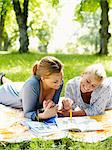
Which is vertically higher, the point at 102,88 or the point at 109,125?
the point at 102,88

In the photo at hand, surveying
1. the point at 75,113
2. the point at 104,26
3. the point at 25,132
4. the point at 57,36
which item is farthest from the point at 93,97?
the point at 57,36

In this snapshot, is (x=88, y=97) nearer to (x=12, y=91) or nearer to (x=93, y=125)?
(x=93, y=125)

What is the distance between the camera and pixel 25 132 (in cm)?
454

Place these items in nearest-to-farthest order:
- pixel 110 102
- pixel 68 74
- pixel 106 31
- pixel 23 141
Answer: pixel 23 141 < pixel 110 102 < pixel 68 74 < pixel 106 31

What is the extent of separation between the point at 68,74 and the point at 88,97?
3.64m

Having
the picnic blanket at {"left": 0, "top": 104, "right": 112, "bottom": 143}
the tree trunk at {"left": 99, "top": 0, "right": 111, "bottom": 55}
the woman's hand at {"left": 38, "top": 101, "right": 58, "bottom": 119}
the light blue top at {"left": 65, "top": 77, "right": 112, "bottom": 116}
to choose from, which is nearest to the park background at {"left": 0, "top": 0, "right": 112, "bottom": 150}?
the tree trunk at {"left": 99, "top": 0, "right": 111, "bottom": 55}

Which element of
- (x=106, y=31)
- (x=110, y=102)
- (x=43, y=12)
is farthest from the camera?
(x=43, y=12)

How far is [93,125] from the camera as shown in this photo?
16.1ft

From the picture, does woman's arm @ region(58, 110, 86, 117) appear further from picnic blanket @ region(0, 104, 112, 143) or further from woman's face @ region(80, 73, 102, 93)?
woman's face @ region(80, 73, 102, 93)

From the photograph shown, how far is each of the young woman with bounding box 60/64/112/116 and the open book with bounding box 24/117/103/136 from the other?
0.26m

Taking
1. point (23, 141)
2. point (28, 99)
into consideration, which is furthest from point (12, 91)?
point (23, 141)

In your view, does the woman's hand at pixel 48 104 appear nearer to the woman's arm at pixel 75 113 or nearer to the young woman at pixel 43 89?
the young woman at pixel 43 89

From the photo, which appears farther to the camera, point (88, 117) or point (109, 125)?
point (88, 117)

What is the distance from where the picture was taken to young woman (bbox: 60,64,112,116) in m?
5.12
